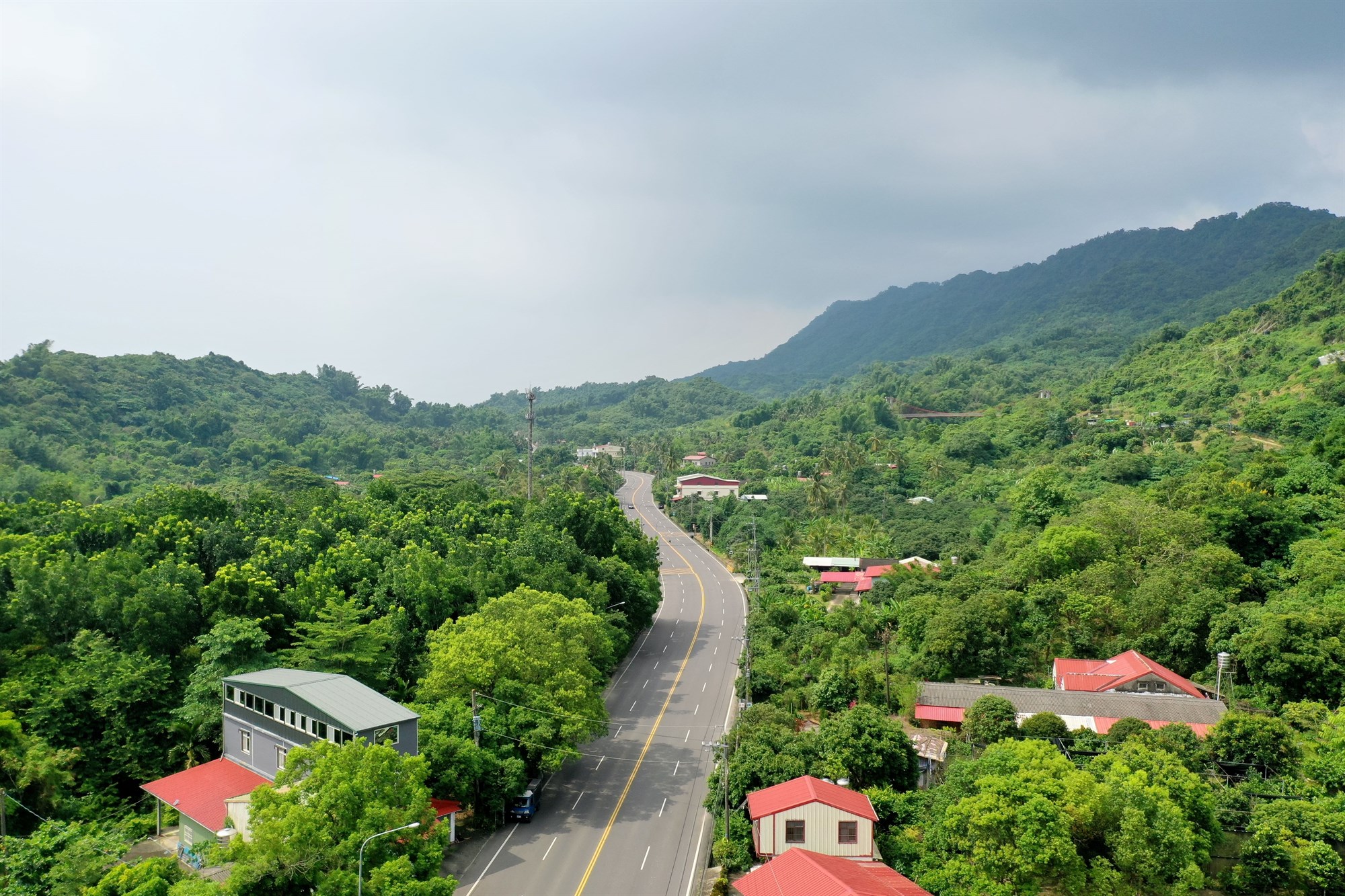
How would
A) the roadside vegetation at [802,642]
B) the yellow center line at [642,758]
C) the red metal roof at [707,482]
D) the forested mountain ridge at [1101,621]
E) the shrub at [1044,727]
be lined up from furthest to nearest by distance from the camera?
1. the red metal roof at [707,482]
2. the shrub at [1044,727]
3. the yellow center line at [642,758]
4. the forested mountain ridge at [1101,621]
5. the roadside vegetation at [802,642]

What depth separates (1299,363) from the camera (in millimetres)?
74250

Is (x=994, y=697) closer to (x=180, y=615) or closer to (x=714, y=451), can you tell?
(x=180, y=615)

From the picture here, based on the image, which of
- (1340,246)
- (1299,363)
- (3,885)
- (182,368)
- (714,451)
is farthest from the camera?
(1340,246)

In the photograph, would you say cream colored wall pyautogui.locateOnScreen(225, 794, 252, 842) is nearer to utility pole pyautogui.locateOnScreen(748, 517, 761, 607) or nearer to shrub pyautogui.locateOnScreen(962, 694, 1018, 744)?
shrub pyautogui.locateOnScreen(962, 694, 1018, 744)

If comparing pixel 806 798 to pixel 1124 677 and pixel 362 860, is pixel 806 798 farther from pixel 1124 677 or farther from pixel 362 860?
pixel 1124 677

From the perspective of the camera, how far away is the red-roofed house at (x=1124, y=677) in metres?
33.4

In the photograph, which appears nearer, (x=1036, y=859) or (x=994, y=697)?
(x=1036, y=859)

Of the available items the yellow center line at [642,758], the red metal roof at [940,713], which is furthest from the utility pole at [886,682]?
the yellow center line at [642,758]

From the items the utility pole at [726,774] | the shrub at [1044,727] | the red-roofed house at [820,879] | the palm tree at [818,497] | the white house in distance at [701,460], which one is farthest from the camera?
the white house in distance at [701,460]

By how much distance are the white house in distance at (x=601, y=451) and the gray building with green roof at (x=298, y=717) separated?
113691mm

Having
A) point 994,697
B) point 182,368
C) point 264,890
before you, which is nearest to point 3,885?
point 264,890

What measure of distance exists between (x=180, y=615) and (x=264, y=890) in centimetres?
1926

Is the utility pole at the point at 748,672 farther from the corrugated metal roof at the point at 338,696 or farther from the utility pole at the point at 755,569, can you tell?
the corrugated metal roof at the point at 338,696

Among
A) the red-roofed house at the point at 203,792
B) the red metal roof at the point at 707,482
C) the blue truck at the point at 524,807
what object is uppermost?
the red metal roof at the point at 707,482
